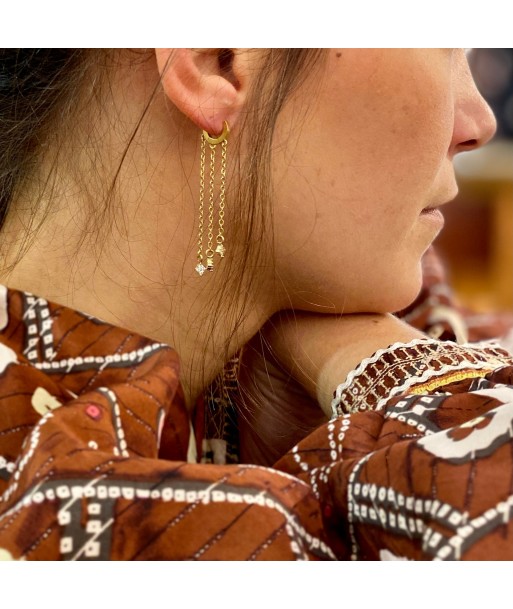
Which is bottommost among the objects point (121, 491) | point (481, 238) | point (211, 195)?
point (481, 238)

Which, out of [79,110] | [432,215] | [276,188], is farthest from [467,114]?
[79,110]

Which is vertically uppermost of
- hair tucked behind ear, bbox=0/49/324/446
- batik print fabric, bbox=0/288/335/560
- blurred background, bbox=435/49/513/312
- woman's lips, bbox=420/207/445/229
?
hair tucked behind ear, bbox=0/49/324/446

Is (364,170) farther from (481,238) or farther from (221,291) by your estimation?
(481,238)

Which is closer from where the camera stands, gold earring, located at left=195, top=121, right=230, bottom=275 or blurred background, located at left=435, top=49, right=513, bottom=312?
gold earring, located at left=195, top=121, right=230, bottom=275

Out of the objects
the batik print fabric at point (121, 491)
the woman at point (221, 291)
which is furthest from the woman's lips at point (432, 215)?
the batik print fabric at point (121, 491)

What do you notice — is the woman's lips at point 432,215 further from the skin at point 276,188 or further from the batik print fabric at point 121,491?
the batik print fabric at point 121,491

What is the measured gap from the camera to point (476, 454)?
1.29ft

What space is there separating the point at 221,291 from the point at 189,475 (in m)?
0.23

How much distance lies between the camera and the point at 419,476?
396mm

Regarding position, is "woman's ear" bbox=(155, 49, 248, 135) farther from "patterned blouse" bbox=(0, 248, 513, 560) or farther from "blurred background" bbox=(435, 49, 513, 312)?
"blurred background" bbox=(435, 49, 513, 312)

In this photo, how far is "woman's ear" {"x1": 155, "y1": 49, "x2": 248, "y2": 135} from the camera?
0.54m

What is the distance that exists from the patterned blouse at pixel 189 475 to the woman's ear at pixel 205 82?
0.15 m

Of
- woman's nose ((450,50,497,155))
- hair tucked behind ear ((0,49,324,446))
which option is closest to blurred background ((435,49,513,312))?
woman's nose ((450,50,497,155))
